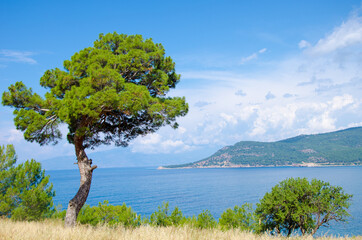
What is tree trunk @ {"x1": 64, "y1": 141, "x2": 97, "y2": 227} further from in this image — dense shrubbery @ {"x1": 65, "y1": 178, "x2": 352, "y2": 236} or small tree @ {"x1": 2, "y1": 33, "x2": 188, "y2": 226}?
dense shrubbery @ {"x1": 65, "y1": 178, "x2": 352, "y2": 236}

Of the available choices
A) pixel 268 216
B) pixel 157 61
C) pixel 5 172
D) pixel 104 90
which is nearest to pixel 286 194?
pixel 268 216

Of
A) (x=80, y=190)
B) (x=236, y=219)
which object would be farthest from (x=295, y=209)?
(x=80, y=190)

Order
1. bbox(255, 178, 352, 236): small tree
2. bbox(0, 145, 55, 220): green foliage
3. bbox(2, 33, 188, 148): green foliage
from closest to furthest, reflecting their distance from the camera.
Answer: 1. bbox(2, 33, 188, 148): green foliage
2. bbox(0, 145, 55, 220): green foliage
3. bbox(255, 178, 352, 236): small tree

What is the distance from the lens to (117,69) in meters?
9.45

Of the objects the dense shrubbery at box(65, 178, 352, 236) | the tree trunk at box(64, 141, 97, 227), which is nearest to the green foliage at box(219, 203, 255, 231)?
the dense shrubbery at box(65, 178, 352, 236)

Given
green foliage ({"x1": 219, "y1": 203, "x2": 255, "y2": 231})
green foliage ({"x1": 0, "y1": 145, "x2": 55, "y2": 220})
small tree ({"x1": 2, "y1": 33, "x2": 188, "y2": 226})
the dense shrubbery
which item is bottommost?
green foliage ({"x1": 219, "y1": 203, "x2": 255, "y2": 231})

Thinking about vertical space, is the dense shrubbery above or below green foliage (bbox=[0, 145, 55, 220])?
below

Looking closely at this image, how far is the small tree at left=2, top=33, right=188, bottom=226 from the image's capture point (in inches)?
331

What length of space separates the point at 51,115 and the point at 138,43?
435 cm

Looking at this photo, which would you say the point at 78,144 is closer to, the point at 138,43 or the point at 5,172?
the point at 138,43

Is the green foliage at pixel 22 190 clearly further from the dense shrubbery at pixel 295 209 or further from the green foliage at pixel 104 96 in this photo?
the green foliage at pixel 104 96

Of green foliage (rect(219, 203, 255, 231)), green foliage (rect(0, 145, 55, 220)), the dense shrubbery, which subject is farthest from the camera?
green foliage (rect(219, 203, 255, 231))

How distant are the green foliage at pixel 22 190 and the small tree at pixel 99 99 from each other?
8115mm

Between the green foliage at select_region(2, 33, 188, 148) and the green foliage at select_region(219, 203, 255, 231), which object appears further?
the green foliage at select_region(219, 203, 255, 231)
